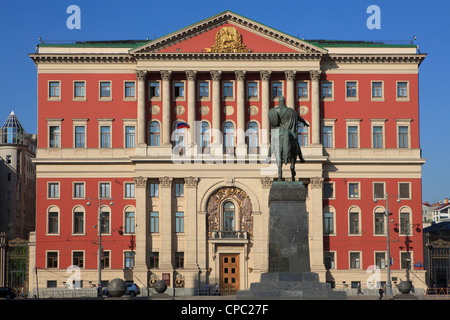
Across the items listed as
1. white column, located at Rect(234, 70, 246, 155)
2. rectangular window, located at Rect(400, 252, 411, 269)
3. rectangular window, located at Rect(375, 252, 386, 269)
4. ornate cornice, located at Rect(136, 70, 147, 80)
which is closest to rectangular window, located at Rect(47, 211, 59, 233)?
ornate cornice, located at Rect(136, 70, 147, 80)

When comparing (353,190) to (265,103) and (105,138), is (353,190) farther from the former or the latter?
(105,138)

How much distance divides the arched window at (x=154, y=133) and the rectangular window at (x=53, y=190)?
31.9 ft

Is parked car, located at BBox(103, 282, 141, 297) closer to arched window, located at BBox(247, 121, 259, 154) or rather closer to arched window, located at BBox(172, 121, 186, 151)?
arched window, located at BBox(172, 121, 186, 151)

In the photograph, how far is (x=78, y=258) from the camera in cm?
7288

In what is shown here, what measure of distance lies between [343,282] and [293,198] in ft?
142

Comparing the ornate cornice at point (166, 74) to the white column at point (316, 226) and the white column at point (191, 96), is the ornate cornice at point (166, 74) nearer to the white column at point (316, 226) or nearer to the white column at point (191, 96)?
the white column at point (191, 96)

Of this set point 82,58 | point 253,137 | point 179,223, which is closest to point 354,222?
point 253,137

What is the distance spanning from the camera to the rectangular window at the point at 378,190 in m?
74.5

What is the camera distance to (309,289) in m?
29.2

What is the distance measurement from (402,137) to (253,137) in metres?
14.2

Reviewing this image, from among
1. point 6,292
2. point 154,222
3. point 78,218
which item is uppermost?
point 78,218

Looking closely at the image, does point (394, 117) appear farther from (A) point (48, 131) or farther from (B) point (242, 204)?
(A) point (48, 131)

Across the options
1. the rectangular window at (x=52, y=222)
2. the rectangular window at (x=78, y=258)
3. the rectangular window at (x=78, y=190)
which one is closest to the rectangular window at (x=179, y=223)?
the rectangular window at (x=78, y=258)
